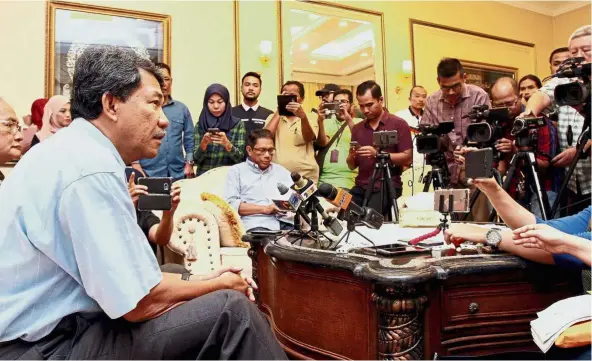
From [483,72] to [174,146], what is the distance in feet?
14.7

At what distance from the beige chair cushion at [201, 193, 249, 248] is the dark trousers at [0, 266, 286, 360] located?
6.51 ft

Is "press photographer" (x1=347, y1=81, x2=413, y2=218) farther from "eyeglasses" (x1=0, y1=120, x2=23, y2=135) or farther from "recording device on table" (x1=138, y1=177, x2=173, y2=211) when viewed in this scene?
"eyeglasses" (x1=0, y1=120, x2=23, y2=135)

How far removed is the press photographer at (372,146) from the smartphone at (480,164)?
5.71 feet

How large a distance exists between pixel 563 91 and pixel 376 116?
6.09ft

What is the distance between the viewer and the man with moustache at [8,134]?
2133mm

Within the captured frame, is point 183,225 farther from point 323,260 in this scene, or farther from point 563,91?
point 563,91

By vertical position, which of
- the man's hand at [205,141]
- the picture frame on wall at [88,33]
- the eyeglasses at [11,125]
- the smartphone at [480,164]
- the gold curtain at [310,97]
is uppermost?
the picture frame on wall at [88,33]

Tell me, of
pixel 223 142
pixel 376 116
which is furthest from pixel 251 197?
pixel 376 116

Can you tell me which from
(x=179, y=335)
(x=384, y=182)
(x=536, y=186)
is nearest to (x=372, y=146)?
(x=384, y=182)

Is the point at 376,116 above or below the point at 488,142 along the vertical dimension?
above

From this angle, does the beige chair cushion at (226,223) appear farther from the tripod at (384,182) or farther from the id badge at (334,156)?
the id badge at (334,156)

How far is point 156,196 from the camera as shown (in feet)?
6.49

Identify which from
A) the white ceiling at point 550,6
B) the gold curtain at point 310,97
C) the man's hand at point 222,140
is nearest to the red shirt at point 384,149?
the man's hand at point 222,140

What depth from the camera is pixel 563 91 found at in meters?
1.74
